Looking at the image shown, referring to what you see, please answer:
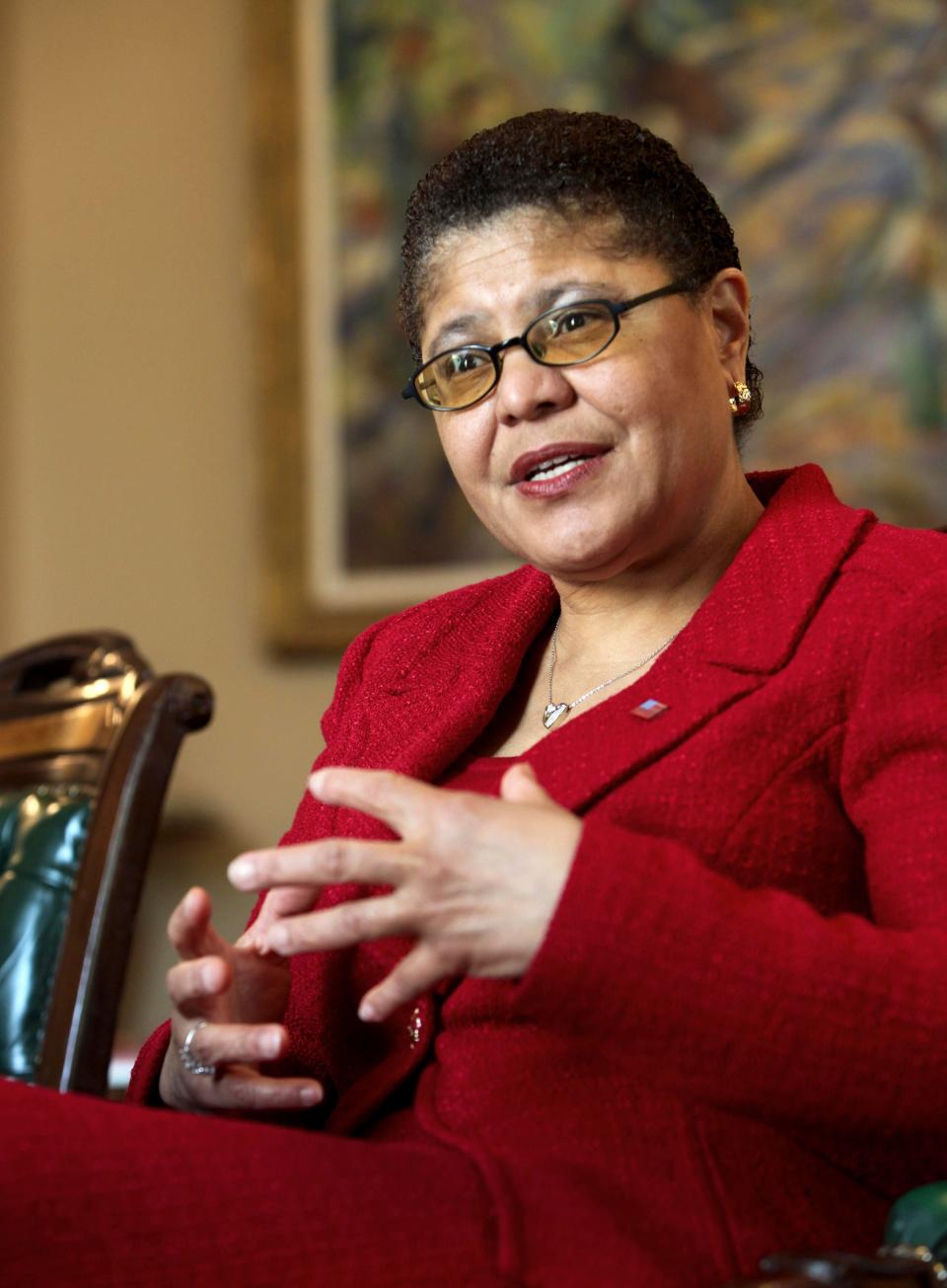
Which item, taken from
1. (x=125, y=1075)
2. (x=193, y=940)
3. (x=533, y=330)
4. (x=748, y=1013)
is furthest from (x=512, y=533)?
(x=125, y=1075)

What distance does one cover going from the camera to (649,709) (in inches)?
55.6

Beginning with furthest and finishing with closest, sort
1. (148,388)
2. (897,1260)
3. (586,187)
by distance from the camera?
(148,388)
(586,187)
(897,1260)

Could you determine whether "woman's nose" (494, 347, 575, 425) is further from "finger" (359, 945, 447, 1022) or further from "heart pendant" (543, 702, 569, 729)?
"finger" (359, 945, 447, 1022)

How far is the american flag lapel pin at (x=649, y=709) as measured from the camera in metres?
1.41

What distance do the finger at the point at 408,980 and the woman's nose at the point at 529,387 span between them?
1.96ft

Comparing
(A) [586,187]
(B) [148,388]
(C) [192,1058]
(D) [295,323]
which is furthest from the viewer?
(B) [148,388]

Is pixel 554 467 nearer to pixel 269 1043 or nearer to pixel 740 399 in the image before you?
pixel 740 399

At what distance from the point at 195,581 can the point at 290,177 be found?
107 cm

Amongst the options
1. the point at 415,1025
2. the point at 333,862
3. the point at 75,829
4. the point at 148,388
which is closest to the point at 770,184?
the point at 148,388

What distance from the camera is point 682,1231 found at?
3.94ft

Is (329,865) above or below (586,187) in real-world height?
below

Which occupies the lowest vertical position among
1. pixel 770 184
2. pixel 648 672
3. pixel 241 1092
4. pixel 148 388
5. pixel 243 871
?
pixel 241 1092

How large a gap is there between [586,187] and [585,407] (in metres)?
0.21

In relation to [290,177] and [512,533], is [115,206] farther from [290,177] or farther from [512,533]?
[512,533]
